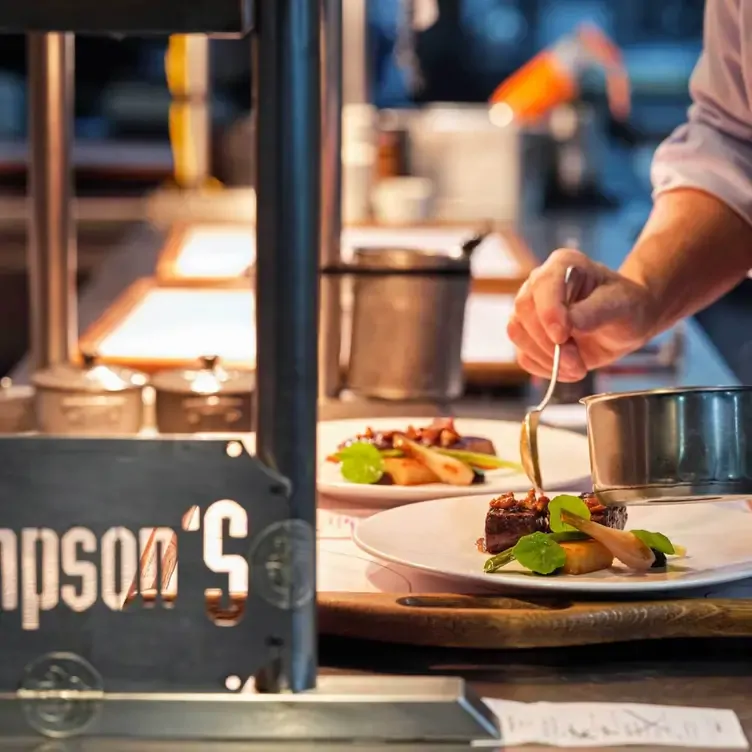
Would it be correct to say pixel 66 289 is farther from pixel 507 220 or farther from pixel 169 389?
pixel 507 220

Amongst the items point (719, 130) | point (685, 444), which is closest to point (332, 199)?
point (719, 130)

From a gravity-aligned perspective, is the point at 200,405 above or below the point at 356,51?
below

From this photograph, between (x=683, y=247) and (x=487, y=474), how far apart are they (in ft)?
1.66

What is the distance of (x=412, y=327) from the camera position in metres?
2.18

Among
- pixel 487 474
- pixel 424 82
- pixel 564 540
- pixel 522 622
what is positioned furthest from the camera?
pixel 424 82

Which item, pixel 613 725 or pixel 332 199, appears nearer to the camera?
pixel 613 725

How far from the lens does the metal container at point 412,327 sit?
2170mm

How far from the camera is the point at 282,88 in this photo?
84 centimetres

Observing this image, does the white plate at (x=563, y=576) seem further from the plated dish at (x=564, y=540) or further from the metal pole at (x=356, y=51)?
the metal pole at (x=356, y=51)

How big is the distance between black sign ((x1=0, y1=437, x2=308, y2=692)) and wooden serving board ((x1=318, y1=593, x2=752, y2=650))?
0.19 meters

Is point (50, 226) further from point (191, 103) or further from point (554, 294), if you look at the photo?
point (191, 103)

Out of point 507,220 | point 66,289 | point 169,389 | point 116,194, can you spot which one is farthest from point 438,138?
point 169,389

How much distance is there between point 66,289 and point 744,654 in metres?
1.35

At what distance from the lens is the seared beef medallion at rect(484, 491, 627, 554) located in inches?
46.4
